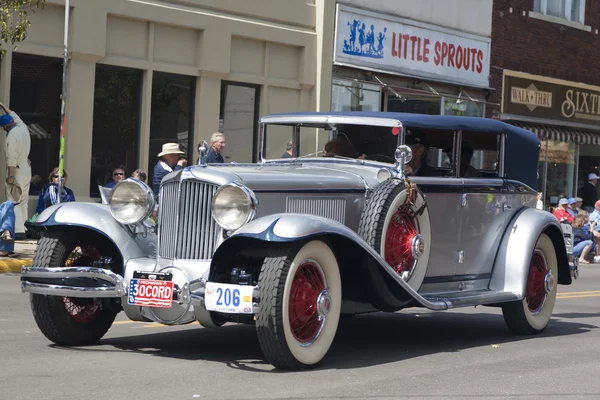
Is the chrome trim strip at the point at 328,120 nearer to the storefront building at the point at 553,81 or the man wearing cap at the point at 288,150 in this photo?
the man wearing cap at the point at 288,150

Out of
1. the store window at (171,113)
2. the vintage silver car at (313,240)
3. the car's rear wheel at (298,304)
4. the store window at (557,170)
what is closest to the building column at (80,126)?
the store window at (171,113)

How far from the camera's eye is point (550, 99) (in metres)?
29.9

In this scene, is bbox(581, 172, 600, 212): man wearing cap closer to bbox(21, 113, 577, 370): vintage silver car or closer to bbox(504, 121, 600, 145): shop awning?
bbox(504, 121, 600, 145): shop awning

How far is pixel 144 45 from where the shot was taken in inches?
786

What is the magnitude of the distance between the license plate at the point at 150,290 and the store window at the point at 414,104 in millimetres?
17954

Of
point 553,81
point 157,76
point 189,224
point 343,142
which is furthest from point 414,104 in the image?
point 189,224

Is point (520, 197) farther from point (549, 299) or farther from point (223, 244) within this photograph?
point (223, 244)

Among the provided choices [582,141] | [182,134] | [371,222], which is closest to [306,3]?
[182,134]

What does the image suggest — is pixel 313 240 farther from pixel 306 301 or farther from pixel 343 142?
pixel 343 142

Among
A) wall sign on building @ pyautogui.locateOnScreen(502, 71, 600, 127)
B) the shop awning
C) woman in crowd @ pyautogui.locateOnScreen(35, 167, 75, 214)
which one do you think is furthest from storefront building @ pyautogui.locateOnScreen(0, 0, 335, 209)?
the shop awning

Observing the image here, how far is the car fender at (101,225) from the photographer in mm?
7609

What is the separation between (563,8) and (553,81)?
2205mm

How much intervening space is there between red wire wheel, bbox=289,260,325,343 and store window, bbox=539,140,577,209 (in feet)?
76.5

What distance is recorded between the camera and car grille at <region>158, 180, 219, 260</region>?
24.0 feet
